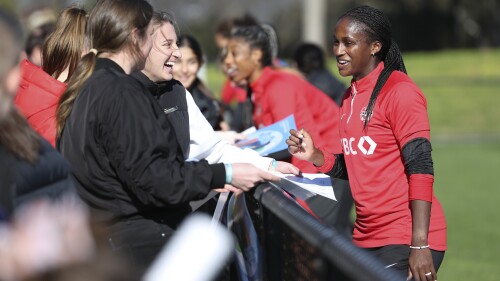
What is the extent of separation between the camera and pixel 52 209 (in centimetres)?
301

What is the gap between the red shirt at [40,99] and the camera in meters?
5.54

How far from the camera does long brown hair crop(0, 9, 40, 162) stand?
10.6ft

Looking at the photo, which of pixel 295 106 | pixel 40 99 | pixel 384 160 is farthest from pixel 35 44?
pixel 384 160

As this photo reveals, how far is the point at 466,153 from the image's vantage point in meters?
25.3

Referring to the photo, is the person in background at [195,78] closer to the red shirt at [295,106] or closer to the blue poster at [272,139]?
the red shirt at [295,106]

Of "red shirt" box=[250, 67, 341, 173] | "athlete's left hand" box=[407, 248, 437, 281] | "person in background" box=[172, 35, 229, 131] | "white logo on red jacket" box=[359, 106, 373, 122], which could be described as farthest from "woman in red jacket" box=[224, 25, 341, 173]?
"athlete's left hand" box=[407, 248, 437, 281]

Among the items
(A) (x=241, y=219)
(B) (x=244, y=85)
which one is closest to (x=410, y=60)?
(B) (x=244, y=85)

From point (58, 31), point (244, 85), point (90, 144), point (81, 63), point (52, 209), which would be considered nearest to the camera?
point (52, 209)

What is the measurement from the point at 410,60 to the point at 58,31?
4793 cm

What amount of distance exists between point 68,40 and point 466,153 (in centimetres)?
2050

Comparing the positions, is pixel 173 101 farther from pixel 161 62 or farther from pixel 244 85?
pixel 244 85

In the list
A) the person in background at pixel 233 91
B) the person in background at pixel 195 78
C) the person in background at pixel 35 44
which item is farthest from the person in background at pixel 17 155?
the person in background at pixel 35 44

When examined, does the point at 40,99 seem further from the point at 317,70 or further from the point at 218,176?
the point at 317,70

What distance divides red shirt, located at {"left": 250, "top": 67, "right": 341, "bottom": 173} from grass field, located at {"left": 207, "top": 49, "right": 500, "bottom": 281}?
2.14 meters
